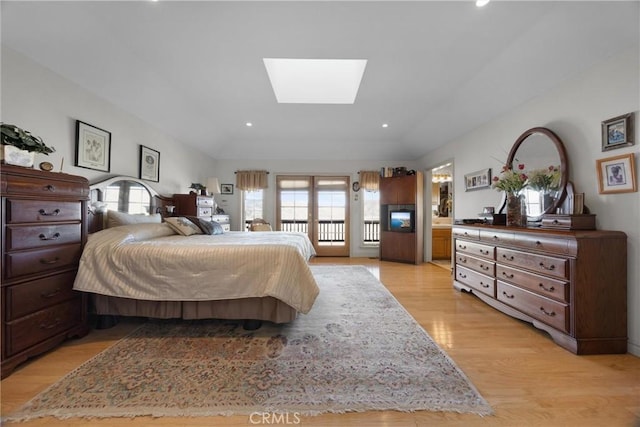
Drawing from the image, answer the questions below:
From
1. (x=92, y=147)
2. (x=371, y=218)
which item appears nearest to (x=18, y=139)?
(x=92, y=147)

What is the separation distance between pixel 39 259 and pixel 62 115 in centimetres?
149

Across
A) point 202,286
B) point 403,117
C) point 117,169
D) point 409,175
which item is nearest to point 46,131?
point 117,169

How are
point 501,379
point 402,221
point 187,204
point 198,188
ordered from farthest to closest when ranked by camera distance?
point 402,221, point 198,188, point 187,204, point 501,379

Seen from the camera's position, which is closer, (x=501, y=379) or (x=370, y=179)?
(x=501, y=379)

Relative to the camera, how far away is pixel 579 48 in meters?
2.04

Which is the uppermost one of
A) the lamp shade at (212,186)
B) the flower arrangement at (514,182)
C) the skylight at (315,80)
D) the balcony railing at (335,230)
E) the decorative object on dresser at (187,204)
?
the skylight at (315,80)

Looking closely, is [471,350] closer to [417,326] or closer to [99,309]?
[417,326]

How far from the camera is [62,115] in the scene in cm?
232

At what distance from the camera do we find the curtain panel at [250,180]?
581 cm

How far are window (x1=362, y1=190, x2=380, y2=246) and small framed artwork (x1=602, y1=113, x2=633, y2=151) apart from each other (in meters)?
4.20

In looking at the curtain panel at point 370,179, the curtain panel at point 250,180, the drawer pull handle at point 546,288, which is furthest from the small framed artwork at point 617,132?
the curtain panel at point 250,180

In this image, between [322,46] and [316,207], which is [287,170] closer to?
[316,207]

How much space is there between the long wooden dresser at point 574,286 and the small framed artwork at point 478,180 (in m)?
1.43

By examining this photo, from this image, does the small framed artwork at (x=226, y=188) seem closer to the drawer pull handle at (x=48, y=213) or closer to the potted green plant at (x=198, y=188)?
the potted green plant at (x=198, y=188)
